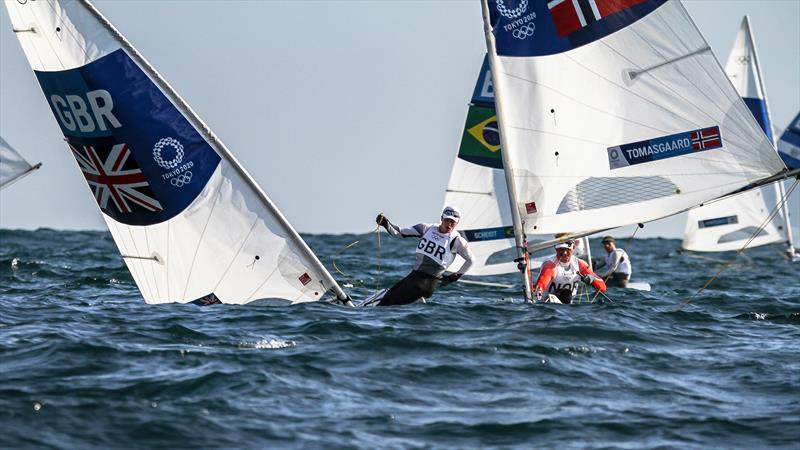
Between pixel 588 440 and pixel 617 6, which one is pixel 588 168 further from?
pixel 588 440

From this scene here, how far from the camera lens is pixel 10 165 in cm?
2391

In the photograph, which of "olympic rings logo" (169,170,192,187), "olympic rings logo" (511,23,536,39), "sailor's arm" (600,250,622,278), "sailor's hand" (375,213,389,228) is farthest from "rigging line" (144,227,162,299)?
"sailor's arm" (600,250,622,278)

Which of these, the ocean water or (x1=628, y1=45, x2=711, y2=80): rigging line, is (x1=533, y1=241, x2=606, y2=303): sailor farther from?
(x1=628, y1=45, x2=711, y2=80): rigging line

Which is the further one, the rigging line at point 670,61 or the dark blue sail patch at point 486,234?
the dark blue sail patch at point 486,234

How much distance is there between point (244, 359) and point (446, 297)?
10226 millimetres

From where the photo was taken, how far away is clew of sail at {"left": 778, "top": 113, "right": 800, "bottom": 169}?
38438 millimetres

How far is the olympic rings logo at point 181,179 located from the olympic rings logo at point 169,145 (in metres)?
0.15

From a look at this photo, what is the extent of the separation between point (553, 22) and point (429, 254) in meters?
3.67

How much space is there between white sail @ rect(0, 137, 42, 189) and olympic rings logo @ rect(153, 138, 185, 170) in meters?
9.95

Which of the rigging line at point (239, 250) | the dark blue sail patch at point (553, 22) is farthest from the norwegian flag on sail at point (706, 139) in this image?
the rigging line at point (239, 250)

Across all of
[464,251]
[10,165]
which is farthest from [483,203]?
[464,251]

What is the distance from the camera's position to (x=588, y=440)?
9953mm

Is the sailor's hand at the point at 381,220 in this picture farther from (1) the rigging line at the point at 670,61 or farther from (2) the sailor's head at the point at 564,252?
(1) the rigging line at the point at 670,61

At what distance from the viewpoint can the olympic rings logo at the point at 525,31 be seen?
1664 cm
